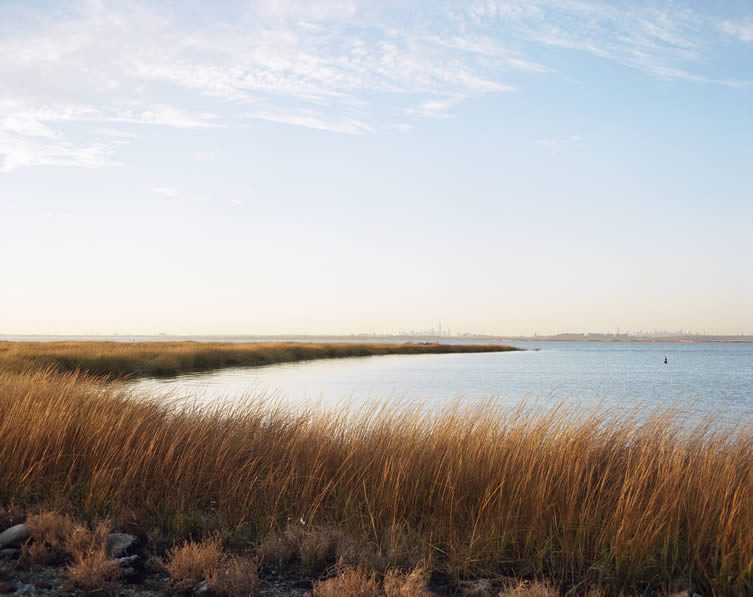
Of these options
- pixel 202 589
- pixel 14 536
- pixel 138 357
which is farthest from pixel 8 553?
pixel 138 357

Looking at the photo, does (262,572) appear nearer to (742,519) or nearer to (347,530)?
(347,530)

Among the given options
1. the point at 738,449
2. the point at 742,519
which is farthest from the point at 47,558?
the point at 738,449

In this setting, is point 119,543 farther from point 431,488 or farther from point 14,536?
point 431,488

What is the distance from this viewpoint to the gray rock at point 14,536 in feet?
14.3

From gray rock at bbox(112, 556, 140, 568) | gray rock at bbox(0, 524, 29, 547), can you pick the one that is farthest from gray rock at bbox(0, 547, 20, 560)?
gray rock at bbox(112, 556, 140, 568)

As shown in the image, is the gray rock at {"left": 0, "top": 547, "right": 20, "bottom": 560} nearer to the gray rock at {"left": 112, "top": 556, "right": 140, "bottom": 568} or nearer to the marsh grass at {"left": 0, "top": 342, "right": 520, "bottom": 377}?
the gray rock at {"left": 112, "top": 556, "right": 140, "bottom": 568}

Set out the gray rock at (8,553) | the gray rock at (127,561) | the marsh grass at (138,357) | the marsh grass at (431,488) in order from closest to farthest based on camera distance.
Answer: the gray rock at (127,561)
the gray rock at (8,553)
the marsh grass at (431,488)
the marsh grass at (138,357)

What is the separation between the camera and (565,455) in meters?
5.73

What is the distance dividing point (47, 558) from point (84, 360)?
26898mm

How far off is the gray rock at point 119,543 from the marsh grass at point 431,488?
0.44 m

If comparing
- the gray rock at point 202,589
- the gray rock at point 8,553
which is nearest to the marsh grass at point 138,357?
the gray rock at point 8,553

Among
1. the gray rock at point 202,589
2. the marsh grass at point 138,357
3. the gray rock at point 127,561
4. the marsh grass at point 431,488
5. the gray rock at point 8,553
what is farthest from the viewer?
the marsh grass at point 138,357

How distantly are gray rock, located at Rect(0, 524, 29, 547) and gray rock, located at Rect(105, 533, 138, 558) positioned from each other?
65 cm

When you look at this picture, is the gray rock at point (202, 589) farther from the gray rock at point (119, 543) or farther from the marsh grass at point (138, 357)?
the marsh grass at point (138, 357)
